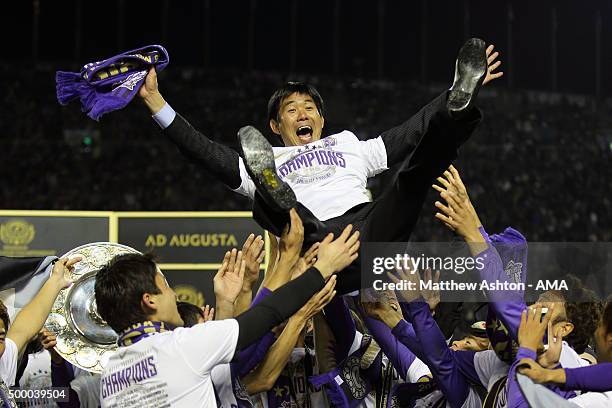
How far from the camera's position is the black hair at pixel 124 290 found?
313 cm

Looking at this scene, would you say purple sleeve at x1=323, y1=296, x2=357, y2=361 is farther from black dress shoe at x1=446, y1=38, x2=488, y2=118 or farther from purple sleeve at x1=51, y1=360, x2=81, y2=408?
purple sleeve at x1=51, y1=360, x2=81, y2=408

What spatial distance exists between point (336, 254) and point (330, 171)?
874 mm

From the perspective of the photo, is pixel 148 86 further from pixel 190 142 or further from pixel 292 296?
pixel 292 296

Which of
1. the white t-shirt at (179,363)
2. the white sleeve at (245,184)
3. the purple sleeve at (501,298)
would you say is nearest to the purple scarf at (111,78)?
the white sleeve at (245,184)

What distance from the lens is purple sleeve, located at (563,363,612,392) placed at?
9.32 feet

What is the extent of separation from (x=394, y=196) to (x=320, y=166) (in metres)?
0.59

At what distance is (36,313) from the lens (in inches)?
143

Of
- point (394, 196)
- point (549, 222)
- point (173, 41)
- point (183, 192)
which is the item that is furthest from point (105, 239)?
point (173, 41)

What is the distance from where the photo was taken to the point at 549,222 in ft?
51.2

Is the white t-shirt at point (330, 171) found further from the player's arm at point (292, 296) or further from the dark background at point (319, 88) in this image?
the dark background at point (319, 88)

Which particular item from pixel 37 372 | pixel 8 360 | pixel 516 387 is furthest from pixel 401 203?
pixel 37 372
